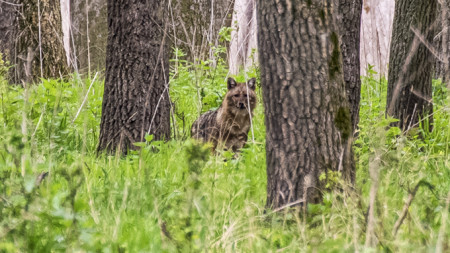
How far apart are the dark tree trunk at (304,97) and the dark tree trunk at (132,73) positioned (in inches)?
90.7

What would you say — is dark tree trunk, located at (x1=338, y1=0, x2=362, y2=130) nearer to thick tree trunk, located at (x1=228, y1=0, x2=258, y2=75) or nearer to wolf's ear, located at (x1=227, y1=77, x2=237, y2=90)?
thick tree trunk, located at (x1=228, y1=0, x2=258, y2=75)

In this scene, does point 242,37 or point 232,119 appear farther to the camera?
point 232,119

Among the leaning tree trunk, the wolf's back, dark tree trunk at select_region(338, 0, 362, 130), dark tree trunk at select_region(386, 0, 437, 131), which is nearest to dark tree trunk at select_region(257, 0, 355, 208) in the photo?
dark tree trunk at select_region(338, 0, 362, 130)

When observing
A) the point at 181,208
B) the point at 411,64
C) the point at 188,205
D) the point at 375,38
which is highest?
the point at 375,38

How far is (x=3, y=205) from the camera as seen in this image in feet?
8.09

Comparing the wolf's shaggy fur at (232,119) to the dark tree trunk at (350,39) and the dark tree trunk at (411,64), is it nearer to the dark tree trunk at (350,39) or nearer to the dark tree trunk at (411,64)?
the dark tree trunk at (411,64)

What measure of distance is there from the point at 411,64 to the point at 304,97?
12.0 feet

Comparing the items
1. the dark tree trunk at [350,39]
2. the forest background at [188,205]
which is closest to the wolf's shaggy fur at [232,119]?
the forest background at [188,205]

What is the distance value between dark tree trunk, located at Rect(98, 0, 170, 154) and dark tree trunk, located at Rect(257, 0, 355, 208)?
230 centimetres

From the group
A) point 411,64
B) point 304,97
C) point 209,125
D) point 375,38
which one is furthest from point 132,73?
point 375,38

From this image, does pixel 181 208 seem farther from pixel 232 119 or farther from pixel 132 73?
pixel 232 119

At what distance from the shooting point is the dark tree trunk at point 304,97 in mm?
3443

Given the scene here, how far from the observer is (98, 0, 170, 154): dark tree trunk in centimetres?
568

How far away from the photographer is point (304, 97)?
3.45 meters
